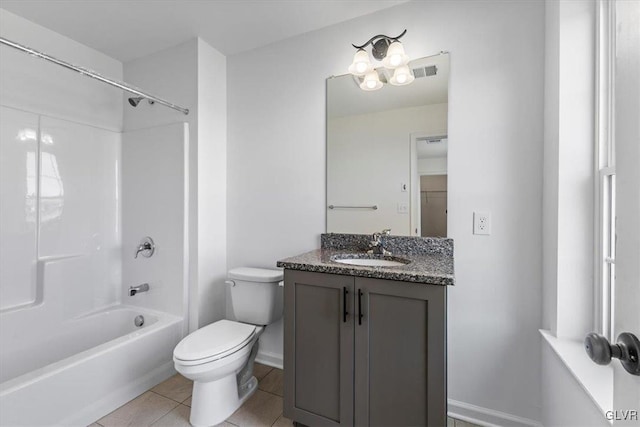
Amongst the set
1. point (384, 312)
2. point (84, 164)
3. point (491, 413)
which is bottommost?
point (491, 413)

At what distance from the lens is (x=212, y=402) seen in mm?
1613

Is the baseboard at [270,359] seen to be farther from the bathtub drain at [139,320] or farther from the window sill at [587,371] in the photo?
the window sill at [587,371]

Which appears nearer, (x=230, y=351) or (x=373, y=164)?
(x=230, y=351)

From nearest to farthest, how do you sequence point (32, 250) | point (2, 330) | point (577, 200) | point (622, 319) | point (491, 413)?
point (622, 319) → point (577, 200) → point (491, 413) → point (2, 330) → point (32, 250)

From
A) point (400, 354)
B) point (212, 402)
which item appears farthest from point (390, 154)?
point (212, 402)

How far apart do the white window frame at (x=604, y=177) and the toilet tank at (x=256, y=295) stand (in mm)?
1639

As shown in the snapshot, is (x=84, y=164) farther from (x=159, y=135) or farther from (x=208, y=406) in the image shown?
(x=208, y=406)

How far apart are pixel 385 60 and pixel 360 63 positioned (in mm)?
149

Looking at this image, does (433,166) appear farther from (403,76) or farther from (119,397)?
(119,397)

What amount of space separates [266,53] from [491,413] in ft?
9.04

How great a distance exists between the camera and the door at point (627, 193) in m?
0.48

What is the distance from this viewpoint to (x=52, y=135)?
2.09m

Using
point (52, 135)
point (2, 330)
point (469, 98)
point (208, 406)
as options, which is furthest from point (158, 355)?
point (469, 98)

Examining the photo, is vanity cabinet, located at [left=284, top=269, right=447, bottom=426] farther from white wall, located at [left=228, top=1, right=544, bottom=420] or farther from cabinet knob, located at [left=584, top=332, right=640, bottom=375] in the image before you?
cabinet knob, located at [left=584, top=332, right=640, bottom=375]
